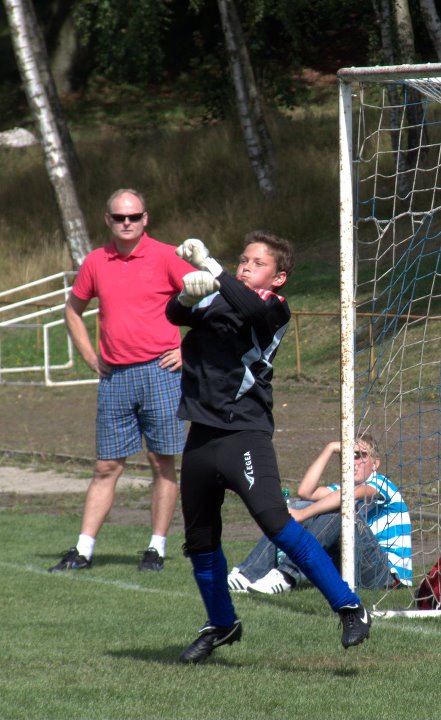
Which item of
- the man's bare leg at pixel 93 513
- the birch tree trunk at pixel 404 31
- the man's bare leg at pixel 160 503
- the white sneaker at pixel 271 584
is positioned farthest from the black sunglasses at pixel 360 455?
the birch tree trunk at pixel 404 31

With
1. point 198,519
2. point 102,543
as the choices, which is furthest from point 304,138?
point 198,519

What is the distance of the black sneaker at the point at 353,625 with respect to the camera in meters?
5.07

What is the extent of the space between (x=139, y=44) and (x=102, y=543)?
23153 millimetres

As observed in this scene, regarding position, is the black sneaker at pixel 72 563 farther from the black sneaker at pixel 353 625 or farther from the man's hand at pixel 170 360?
the black sneaker at pixel 353 625

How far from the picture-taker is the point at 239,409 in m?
5.20

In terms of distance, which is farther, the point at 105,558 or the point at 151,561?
the point at 105,558

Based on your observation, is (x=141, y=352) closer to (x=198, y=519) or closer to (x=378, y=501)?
(x=378, y=501)

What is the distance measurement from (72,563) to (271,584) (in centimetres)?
123

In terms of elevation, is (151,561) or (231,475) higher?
(231,475)

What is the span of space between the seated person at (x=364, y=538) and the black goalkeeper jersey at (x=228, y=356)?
5.69ft

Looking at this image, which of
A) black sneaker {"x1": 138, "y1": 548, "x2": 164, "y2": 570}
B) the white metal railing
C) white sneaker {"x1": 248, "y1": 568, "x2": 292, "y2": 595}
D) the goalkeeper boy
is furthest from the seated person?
the white metal railing

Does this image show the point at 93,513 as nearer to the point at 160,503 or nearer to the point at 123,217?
the point at 160,503

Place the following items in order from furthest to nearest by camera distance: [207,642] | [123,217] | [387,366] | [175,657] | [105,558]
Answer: [387,366] < [105,558] < [123,217] < [175,657] < [207,642]

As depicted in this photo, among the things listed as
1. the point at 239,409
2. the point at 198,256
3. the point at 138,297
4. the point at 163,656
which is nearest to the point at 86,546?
the point at 138,297
